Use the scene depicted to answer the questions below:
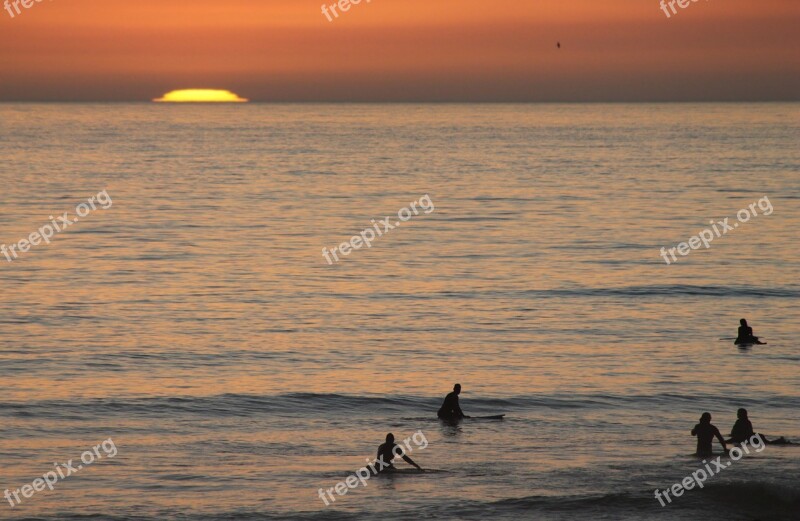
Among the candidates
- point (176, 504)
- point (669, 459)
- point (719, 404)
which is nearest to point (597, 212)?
point (719, 404)

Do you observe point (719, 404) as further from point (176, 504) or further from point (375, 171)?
point (375, 171)

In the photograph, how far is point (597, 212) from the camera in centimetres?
8769

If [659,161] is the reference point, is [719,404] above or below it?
below

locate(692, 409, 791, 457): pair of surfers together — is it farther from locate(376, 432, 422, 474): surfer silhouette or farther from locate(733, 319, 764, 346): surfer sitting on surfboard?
locate(733, 319, 764, 346): surfer sitting on surfboard

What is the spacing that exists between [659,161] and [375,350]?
11725 centimetres

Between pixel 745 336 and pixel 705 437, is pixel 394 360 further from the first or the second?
pixel 705 437

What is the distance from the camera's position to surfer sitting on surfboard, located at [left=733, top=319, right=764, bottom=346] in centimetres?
3844

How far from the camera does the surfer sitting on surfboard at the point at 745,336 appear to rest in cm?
3844

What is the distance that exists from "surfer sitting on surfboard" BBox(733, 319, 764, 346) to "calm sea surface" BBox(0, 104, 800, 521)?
692mm

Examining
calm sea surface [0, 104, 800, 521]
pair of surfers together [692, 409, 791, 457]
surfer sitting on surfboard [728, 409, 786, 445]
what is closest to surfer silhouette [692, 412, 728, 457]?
pair of surfers together [692, 409, 791, 457]

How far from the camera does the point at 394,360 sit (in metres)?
37.0

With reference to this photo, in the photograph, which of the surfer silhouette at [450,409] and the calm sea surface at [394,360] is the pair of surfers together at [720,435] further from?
the surfer silhouette at [450,409]

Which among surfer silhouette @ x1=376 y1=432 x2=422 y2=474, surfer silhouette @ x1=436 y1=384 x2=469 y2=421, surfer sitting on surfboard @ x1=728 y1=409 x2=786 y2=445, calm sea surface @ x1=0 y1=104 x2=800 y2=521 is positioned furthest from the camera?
surfer silhouette @ x1=436 y1=384 x2=469 y2=421

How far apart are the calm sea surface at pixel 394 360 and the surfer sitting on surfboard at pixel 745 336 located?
692mm
